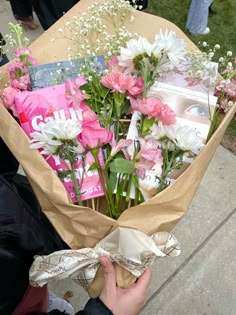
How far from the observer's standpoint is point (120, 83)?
1.06m

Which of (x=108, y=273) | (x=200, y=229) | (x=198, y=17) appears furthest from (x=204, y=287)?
(x=198, y=17)

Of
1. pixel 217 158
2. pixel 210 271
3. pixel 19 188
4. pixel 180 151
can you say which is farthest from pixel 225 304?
pixel 180 151

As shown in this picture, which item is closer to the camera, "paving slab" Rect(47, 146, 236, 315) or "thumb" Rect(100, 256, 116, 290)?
"thumb" Rect(100, 256, 116, 290)

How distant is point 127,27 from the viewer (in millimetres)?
1301

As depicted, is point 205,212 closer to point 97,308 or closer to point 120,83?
point 97,308

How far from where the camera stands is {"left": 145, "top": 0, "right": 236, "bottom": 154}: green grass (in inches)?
149

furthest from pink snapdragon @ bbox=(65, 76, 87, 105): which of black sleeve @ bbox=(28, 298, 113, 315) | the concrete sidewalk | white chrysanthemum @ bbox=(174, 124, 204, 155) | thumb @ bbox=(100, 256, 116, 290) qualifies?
the concrete sidewalk

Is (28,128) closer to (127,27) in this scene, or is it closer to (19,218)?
(19,218)

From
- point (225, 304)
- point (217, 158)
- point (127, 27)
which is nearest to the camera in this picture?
point (127, 27)

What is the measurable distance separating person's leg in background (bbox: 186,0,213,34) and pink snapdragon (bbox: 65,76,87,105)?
111 inches

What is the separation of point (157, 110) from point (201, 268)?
4.88ft

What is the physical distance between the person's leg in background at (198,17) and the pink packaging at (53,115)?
284 cm

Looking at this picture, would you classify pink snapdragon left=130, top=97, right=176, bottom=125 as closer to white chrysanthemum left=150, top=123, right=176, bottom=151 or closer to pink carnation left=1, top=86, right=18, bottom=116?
white chrysanthemum left=150, top=123, right=176, bottom=151

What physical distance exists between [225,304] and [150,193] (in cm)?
135
